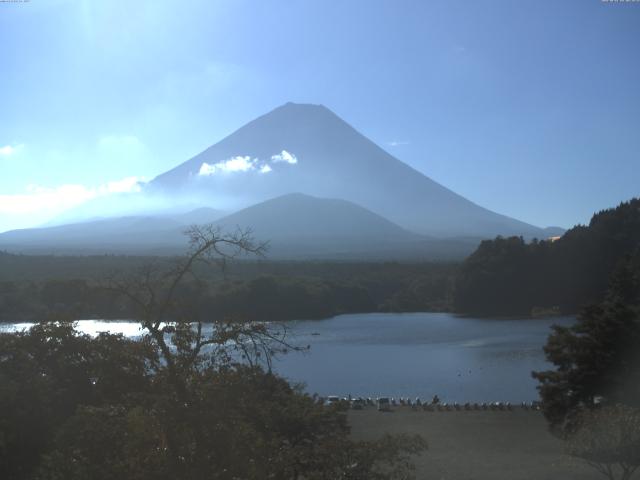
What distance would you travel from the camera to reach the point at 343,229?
87.8 metres

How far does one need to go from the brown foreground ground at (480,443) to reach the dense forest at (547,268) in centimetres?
2141

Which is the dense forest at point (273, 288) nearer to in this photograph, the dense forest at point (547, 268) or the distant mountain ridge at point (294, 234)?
the dense forest at point (547, 268)

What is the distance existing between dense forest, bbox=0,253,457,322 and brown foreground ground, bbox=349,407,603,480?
7404 mm

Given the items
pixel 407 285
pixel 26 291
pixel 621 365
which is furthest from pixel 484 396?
pixel 407 285

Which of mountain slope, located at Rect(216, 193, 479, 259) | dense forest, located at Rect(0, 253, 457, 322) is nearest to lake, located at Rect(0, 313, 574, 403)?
dense forest, located at Rect(0, 253, 457, 322)

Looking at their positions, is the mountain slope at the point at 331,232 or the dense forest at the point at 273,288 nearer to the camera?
the dense forest at the point at 273,288

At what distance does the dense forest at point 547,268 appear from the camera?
109 ft

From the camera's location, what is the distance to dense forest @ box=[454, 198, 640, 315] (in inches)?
1305

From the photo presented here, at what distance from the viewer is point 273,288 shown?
30.8m

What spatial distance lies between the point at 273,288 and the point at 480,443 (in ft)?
67.7

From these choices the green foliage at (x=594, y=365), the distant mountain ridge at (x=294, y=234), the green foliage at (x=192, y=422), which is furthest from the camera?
the distant mountain ridge at (x=294, y=234)

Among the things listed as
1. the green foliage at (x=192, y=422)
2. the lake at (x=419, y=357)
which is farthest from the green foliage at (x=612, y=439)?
the lake at (x=419, y=357)

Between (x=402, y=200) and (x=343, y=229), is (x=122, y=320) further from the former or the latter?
(x=402, y=200)

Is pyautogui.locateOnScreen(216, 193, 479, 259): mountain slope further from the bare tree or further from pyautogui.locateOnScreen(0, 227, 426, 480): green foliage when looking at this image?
the bare tree
